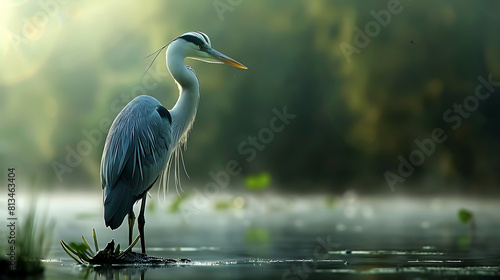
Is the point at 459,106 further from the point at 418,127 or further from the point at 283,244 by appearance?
the point at 283,244

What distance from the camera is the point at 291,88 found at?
17.0 metres

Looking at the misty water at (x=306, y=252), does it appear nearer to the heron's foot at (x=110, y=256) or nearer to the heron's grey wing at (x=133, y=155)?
the heron's foot at (x=110, y=256)

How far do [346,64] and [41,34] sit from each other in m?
7.46

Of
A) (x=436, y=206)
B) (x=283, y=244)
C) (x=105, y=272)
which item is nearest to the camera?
(x=105, y=272)

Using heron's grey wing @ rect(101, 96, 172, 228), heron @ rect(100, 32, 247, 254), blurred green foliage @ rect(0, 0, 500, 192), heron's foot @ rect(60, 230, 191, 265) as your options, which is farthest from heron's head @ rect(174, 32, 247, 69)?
blurred green foliage @ rect(0, 0, 500, 192)

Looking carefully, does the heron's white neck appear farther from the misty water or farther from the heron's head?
the misty water

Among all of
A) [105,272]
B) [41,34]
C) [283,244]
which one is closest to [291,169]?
[41,34]

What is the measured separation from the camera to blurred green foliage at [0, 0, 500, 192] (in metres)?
16.3

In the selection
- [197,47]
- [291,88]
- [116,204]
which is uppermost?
[291,88]

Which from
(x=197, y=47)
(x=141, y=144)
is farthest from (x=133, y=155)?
(x=197, y=47)

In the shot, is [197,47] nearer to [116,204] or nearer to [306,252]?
[116,204]

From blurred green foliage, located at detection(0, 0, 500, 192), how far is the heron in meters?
10.8

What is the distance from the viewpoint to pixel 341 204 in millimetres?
15055

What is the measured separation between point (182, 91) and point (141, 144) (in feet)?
2.36
